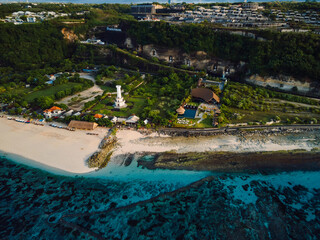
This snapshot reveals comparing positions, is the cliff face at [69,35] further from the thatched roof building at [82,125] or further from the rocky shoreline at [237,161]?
the rocky shoreline at [237,161]

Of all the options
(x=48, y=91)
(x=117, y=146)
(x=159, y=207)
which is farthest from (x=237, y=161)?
(x=48, y=91)

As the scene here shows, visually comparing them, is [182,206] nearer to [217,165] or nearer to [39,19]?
[217,165]

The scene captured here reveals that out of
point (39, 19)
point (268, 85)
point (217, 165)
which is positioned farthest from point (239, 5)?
point (217, 165)

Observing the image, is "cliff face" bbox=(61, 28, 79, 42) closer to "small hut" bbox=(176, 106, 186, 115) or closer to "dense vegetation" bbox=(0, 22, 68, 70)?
"dense vegetation" bbox=(0, 22, 68, 70)

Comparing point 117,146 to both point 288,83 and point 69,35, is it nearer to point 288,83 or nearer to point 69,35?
point 288,83

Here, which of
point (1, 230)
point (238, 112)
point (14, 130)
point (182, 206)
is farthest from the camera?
point (238, 112)

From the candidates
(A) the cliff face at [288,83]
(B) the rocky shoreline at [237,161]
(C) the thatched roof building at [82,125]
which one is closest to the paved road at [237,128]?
(B) the rocky shoreline at [237,161]

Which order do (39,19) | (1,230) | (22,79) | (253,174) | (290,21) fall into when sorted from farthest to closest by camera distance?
1. (39,19)
2. (290,21)
3. (22,79)
4. (253,174)
5. (1,230)
